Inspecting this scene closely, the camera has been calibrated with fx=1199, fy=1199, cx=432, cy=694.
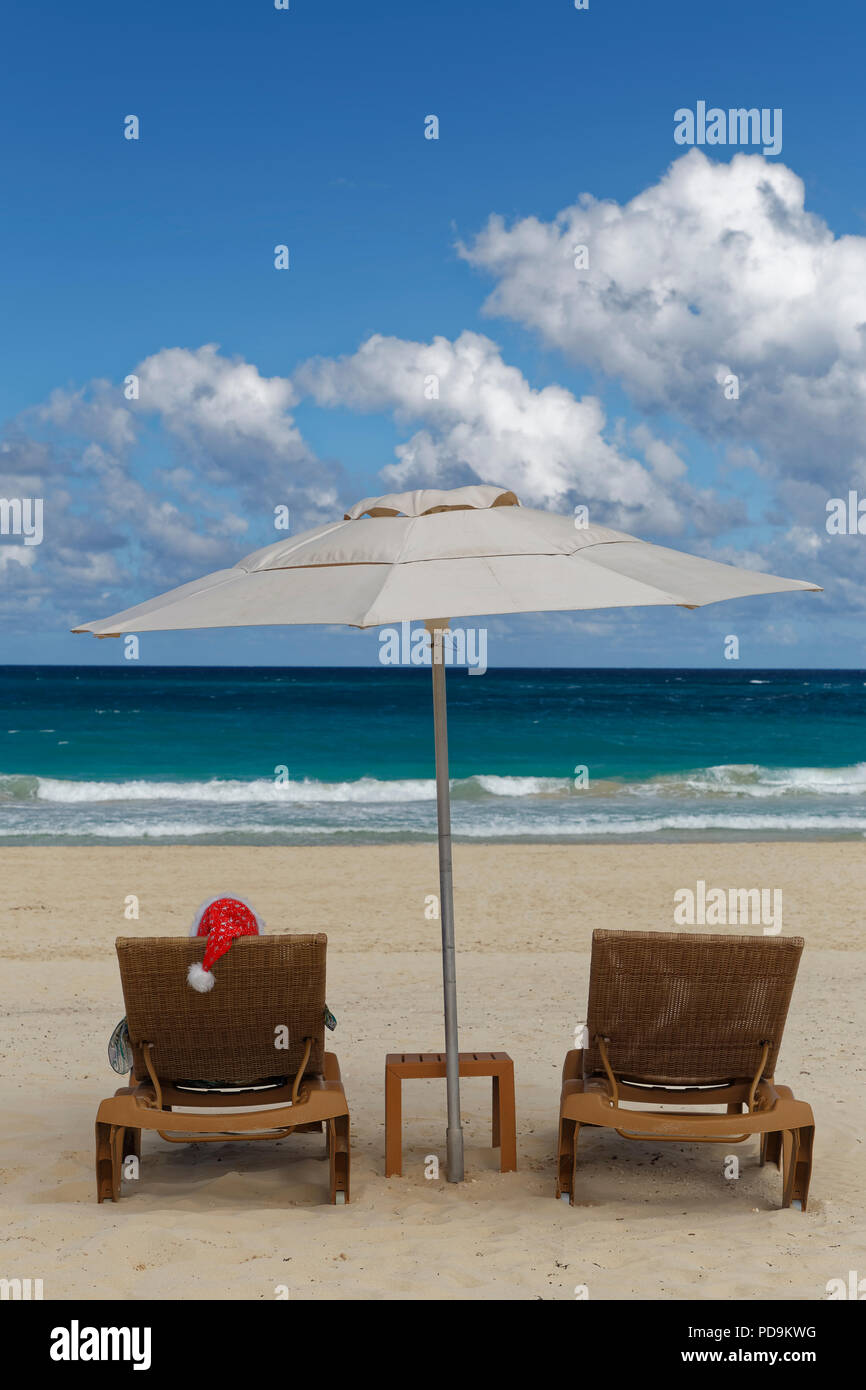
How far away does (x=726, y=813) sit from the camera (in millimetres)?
19734

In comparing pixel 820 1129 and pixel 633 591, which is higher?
pixel 633 591

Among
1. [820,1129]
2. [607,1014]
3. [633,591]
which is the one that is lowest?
[820,1129]

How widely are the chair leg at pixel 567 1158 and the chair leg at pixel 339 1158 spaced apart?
2.37ft

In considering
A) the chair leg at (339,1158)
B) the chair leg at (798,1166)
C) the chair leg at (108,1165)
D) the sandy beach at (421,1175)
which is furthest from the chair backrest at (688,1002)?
the chair leg at (108,1165)

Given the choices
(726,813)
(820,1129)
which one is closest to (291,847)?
(726,813)

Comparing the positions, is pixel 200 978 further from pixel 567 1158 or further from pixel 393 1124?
pixel 567 1158

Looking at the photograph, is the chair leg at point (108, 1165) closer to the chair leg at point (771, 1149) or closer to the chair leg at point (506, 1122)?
the chair leg at point (506, 1122)

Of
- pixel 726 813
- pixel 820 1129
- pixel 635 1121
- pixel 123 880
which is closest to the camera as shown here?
pixel 635 1121

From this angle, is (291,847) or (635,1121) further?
(291,847)

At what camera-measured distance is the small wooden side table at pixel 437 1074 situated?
4309 millimetres

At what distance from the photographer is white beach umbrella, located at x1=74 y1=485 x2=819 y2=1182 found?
335 cm

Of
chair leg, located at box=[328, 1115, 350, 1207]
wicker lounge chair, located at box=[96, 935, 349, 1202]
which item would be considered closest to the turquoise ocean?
wicker lounge chair, located at box=[96, 935, 349, 1202]

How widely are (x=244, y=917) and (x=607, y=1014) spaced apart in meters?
1.30
